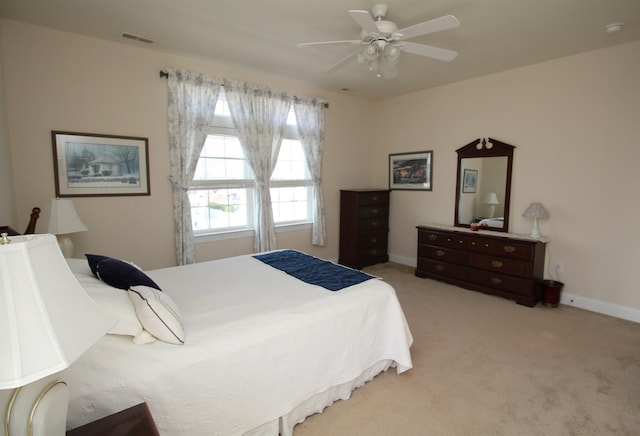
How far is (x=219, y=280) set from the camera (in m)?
2.47

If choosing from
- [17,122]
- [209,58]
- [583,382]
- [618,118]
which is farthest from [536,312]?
[17,122]

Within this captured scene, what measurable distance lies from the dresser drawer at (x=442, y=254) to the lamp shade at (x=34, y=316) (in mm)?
4122

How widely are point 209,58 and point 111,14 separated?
1.09 meters

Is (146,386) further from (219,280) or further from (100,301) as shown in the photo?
(219,280)

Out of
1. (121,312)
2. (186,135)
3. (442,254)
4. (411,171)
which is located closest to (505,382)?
(442,254)

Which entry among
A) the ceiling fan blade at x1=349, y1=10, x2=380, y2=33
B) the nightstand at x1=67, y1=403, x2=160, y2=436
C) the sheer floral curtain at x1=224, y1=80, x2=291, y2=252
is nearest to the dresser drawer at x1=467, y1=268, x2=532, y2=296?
the sheer floral curtain at x1=224, y1=80, x2=291, y2=252

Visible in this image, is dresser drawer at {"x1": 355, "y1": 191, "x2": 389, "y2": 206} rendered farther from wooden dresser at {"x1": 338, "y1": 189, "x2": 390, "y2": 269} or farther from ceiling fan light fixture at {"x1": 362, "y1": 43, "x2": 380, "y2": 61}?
ceiling fan light fixture at {"x1": 362, "y1": 43, "x2": 380, "y2": 61}

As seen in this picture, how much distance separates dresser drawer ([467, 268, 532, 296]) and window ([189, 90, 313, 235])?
101 inches

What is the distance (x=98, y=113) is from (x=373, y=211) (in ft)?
12.2

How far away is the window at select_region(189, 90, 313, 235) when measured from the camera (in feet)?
12.6

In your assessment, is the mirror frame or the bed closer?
the bed

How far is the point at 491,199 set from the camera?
417 cm

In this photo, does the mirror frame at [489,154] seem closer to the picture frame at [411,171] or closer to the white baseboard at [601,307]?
the picture frame at [411,171]

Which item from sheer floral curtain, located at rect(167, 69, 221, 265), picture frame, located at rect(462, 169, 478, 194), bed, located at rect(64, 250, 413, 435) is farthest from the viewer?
picture frame, located at rect(462, 169, 478, 194)
